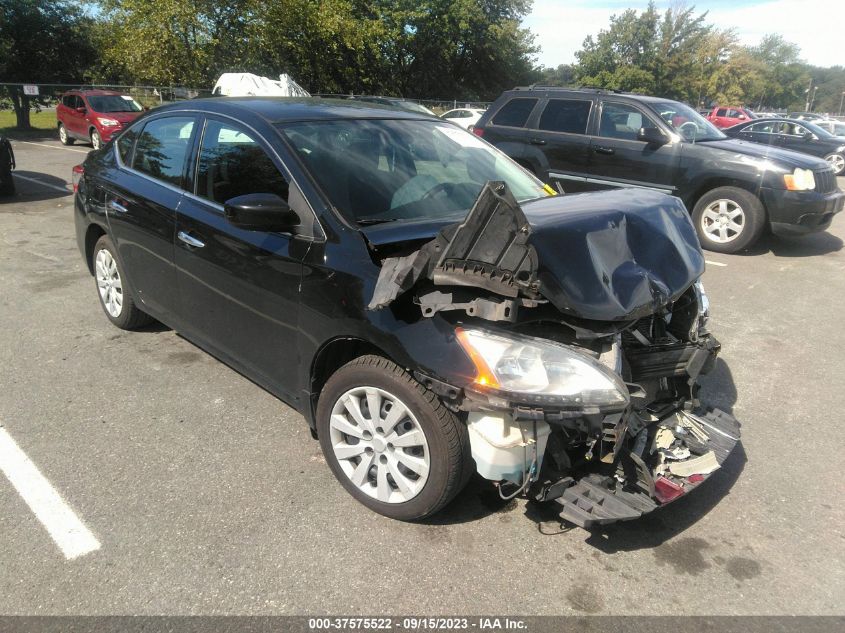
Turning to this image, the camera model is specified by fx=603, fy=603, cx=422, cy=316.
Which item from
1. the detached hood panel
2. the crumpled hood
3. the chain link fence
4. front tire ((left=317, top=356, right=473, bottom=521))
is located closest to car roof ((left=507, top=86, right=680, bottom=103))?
the crumpled hood

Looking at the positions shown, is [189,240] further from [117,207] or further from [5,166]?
[5,166]

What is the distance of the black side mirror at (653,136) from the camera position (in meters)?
7.90

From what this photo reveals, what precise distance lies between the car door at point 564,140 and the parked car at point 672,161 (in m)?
0.01

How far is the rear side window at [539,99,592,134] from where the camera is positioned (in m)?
8.53

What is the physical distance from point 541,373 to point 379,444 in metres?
0.81

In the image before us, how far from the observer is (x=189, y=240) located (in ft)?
11.3

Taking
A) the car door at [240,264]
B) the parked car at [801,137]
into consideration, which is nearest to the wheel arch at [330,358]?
the car door at [240,264]

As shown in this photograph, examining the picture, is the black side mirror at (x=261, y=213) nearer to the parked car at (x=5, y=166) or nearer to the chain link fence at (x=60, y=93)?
the parked car at (x=5, y=166)

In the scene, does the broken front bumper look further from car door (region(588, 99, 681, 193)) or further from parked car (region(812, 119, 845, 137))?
parked car (region(812, 119, 845, 137))

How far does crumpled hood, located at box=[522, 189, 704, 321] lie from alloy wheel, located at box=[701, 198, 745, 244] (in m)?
5.10

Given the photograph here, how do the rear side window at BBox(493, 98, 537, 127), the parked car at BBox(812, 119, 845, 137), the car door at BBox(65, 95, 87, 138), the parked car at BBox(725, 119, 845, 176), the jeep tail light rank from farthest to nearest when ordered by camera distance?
the parked car at BBox(812, 119, 845, 137), the car door at BBox(65, 95, 87, 138), the parked car at BBox(725, 119, 845, 176), the rear side window at BBox(493, 98, 537, 127), the jeep tail light

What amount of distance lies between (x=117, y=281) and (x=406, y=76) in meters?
45.1

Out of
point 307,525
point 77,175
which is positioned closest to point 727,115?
point 77,175

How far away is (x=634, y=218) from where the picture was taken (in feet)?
9.50
